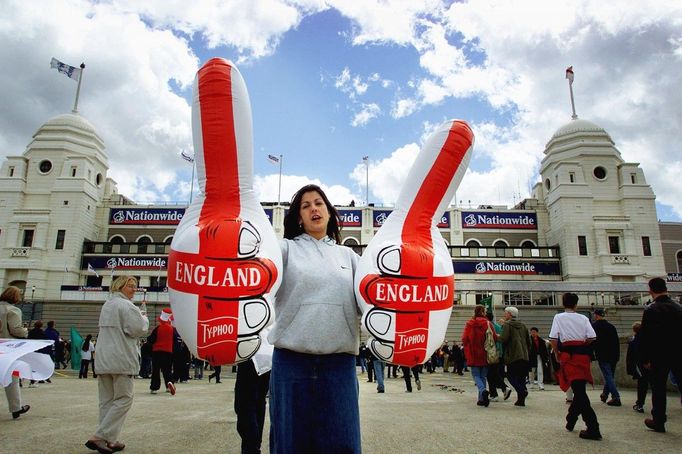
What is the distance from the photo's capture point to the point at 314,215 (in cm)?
264

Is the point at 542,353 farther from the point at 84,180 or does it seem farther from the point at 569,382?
the point at 84,180

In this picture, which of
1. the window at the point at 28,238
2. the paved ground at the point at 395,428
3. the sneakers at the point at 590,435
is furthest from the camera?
the window at the point at 28,238

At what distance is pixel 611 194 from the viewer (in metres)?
40.4

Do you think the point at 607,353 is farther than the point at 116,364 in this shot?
Yes

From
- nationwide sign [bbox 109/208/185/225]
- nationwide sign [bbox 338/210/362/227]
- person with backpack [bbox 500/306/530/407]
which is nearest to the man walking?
person with backpack [bbox 500/306/530/407]

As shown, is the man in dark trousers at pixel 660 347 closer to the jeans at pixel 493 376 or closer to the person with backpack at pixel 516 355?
the person with backpack at pixel 516 355

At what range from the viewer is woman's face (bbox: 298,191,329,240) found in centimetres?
263

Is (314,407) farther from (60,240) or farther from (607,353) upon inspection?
(60,240)

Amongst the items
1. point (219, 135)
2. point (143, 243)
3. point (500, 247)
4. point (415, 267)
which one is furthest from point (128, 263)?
point (415, 267)

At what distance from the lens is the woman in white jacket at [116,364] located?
439cm

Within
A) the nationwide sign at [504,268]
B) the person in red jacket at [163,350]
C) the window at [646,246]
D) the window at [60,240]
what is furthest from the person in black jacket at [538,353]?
the window at [60,240]

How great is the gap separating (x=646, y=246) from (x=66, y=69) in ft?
160

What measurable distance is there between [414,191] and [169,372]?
341 inches

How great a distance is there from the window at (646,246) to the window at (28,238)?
48.9 meters
